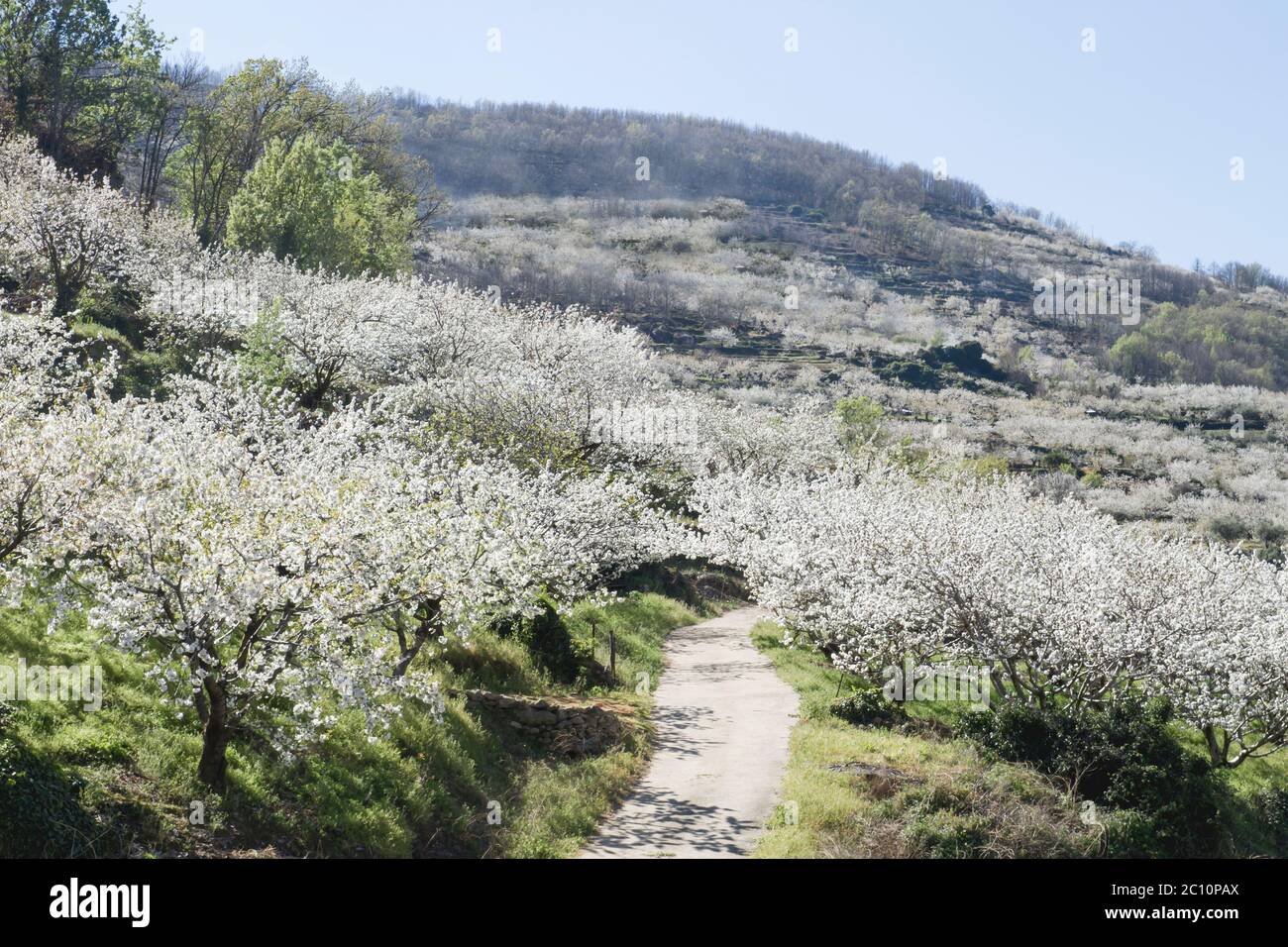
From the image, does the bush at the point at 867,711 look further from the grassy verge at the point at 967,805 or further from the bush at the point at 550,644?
the bush at the point at 550,644

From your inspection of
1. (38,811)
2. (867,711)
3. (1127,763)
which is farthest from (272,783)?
(1127,763)

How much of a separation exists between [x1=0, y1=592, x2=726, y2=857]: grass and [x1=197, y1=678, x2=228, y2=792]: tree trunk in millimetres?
202

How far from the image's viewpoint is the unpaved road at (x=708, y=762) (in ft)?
53.0

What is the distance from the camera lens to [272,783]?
14578mm

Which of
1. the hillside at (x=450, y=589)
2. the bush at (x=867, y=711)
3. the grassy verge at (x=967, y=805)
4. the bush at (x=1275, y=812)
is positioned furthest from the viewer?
the bush at (x=1275, y=812)

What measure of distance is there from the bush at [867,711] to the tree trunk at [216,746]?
15520 millimetres

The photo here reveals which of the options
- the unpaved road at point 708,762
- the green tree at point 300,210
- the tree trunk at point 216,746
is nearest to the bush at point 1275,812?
the unpaved road at point 708,762

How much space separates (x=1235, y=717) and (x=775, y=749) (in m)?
12.4

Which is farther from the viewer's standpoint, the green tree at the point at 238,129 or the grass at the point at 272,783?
the green tree at the point at 238,129

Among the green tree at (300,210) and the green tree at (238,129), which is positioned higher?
the green tree at (238,129)

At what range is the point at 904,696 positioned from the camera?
91.5ft

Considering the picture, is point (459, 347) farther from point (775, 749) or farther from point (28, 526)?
point (28, 526)

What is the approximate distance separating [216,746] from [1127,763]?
18.7m

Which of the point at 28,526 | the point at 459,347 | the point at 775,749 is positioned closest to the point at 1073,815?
the point at 775,749
